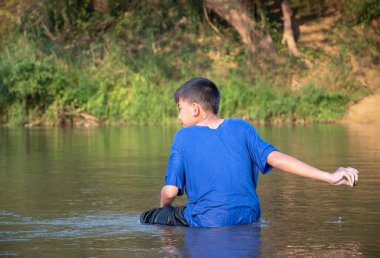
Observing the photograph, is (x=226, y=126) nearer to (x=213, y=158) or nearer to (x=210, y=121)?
(x=210, y=121)

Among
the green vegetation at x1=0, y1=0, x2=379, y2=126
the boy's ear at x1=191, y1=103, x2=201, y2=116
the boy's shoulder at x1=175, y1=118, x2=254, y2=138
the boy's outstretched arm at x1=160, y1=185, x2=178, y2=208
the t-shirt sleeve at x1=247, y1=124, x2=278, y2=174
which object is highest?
the green vegetation at x1=0, y1=0, x2=379, y2=126

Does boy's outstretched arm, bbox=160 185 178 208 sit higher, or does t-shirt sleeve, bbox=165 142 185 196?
t-shirt sleeve, bbox=165 142 185 196

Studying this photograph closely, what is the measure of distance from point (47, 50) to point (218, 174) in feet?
98.7

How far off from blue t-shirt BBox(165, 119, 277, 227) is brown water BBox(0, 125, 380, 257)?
1.03 feet

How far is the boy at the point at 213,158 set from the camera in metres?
8.11

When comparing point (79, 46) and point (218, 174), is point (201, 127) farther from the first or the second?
point (79, 46)

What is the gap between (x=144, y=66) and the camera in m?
36.6

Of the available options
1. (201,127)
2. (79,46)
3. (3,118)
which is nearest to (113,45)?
(79,46)

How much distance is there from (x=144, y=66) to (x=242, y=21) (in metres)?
4.91

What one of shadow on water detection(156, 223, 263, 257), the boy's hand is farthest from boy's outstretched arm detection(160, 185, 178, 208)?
the boy's hand

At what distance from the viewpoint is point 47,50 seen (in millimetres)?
37656

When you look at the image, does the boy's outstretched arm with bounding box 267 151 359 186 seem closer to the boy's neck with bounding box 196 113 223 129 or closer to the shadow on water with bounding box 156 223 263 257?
the boy's neck with bounding box 196 113 223 129

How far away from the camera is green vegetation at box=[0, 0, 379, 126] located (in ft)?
110

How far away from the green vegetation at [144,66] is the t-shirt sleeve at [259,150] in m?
24.9
